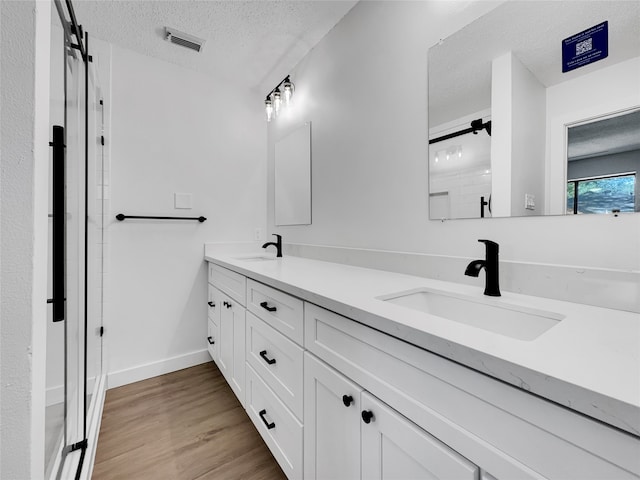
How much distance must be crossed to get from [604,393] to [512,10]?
48.1 inches

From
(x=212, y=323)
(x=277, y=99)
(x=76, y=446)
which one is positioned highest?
(x=277, y=99)

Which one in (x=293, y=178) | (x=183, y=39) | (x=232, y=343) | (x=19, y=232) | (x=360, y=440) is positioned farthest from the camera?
(x=293, y=178)

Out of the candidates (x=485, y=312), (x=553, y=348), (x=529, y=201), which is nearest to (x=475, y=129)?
(x=529, y=201)

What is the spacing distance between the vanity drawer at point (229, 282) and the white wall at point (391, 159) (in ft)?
2.03

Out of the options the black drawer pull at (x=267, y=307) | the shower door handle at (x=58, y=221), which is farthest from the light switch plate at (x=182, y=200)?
the shower door handle at (x=58, y=221)

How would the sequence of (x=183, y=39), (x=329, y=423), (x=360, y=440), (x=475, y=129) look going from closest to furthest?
(x=360, y=440), (x=329, y=423), (x=475, y=129), (x=183, y=39)

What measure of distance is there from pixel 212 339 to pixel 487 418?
2059 millimetres

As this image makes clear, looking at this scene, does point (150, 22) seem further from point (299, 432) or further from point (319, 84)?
point (299, 432)

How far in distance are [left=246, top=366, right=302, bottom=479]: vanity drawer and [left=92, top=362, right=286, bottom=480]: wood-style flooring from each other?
152mm

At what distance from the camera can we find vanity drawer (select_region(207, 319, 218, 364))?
81.6 inches

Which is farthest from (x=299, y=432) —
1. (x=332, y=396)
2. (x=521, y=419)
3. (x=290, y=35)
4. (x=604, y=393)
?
(x=290, y=35)

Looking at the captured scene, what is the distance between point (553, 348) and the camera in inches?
20.3

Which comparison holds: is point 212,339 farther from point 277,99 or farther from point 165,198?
point 277,99

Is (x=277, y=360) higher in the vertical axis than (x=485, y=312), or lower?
lower
